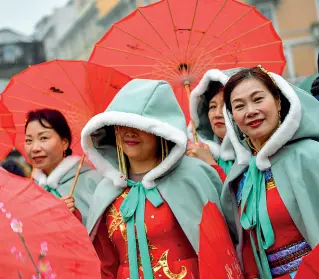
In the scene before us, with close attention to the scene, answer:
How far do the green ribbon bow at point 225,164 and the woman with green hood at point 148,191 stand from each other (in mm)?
574

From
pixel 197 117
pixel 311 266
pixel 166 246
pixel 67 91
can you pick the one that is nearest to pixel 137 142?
pixel 166 246

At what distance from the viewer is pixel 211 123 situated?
394 cm

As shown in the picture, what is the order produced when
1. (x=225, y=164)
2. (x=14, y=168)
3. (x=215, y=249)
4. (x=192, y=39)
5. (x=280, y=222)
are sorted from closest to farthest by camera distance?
(x=215, y=249) < (x=280, y=222) < (x=225, y=164) < (x=192, y=39) < (x=14, y=168)

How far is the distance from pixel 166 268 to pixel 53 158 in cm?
153

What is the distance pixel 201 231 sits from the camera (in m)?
2.52

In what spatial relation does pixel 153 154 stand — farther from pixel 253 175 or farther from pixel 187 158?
pixel 253 175

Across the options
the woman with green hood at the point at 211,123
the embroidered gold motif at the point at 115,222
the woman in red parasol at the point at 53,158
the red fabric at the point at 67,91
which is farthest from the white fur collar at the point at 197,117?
the embroidered gold motif at the point at 115,222

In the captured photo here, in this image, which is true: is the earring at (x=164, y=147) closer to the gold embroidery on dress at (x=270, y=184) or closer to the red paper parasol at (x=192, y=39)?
the gold embroidery on dress at (x=270, y=184)

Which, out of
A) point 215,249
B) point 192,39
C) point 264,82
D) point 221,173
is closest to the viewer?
point 215,249

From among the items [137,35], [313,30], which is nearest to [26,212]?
[137,35]

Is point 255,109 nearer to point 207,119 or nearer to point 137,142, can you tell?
point 137,142

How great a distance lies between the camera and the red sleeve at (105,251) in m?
3.27

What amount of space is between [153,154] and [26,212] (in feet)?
4.24

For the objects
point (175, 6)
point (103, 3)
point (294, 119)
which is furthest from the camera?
point (103, 3)
